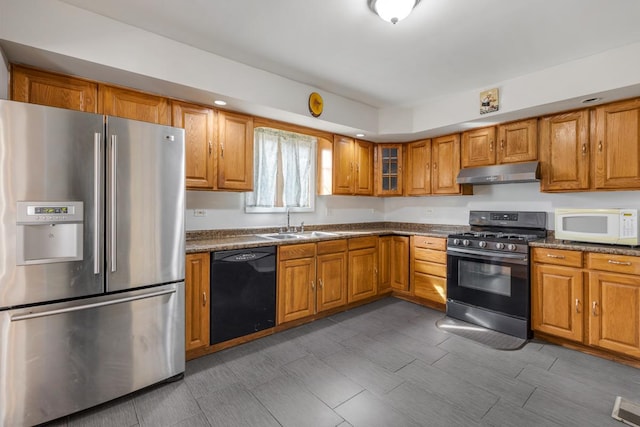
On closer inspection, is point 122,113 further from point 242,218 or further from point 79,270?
point 242,218

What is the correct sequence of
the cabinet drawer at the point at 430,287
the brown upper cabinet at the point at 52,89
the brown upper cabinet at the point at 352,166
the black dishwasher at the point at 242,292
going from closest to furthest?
the brown upper cabinet at the point at 52,89, the black dishwasher at the point at 242,292, the cabinet drawer at the point at 430,287, the brown upper cabinet at the point at 352,166

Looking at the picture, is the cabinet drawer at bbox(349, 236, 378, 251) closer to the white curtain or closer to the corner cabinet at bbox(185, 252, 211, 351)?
the white curtain

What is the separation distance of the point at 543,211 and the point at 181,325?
3.89m

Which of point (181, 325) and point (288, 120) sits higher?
point (288, 120)

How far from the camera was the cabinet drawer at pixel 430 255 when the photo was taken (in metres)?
3.65

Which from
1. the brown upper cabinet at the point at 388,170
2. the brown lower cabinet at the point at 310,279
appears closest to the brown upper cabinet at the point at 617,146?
the brown upper cabinet at the point at 388,170

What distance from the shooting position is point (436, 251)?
371 centimetres

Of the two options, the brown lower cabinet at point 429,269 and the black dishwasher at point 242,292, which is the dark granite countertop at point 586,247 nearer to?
the brown lower cabinet at point 429,269

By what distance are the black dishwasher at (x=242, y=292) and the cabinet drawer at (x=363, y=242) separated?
3.71 feet

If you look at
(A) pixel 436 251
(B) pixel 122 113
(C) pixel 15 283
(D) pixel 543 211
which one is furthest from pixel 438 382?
(B) pixel 122 113

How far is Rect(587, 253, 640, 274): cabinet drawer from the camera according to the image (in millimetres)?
2406

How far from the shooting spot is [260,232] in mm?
3576

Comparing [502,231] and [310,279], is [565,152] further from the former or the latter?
[310,279]

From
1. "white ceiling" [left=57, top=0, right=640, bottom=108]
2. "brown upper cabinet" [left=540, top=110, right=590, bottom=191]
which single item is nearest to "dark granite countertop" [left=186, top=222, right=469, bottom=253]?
"brown upper cabinet" [left=540, top=110, right=590, bottom=191]
